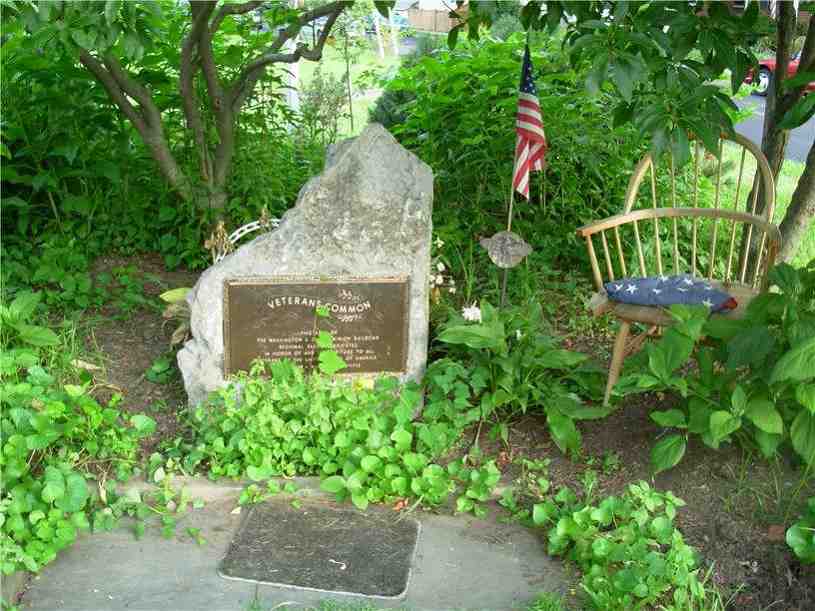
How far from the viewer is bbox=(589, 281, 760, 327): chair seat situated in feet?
12.6

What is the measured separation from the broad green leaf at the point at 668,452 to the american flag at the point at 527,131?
56.5 inches

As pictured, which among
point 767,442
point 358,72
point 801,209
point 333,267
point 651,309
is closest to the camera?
point 767,442

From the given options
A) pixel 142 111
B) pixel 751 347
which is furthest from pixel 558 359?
pixel 142 111

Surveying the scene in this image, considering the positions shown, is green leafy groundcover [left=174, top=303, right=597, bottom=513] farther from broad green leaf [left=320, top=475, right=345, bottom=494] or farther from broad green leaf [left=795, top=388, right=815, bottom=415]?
broad green leaf [left=795, top=388, right=815, bottom=415]

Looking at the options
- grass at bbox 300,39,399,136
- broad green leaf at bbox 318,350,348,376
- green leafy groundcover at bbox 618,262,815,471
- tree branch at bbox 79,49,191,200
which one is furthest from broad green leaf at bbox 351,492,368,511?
grass at bbox 300,39,399,136

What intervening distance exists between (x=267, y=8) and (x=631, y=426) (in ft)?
11.9

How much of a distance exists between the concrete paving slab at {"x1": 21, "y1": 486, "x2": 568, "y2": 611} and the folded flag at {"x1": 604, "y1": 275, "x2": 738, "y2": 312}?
1.09m

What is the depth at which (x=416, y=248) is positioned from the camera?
4176mm

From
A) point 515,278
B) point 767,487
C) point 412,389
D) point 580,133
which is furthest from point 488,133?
point 767,487

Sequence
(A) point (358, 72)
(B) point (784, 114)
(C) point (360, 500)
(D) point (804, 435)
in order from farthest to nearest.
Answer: (A) point (358, 72), (B) point (784, 114), (C) point (360, 500), (D) point (804, 435)

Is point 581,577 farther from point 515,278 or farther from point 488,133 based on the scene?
point 488,133

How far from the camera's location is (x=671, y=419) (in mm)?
3600

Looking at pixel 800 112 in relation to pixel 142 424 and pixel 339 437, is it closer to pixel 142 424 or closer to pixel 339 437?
pixel 339 437

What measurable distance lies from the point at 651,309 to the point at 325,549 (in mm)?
1667
